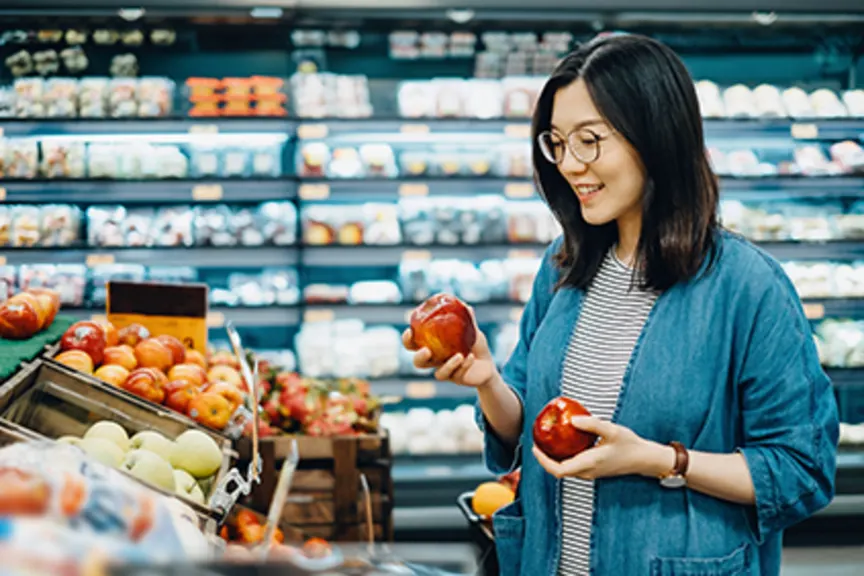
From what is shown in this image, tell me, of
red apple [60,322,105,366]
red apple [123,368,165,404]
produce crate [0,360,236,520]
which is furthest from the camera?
red apple [60,322,105,366]

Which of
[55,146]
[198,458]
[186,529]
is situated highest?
[55,146]

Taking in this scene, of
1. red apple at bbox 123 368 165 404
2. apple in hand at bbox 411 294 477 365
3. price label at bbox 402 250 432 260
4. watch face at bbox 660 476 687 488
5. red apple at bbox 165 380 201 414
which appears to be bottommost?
red apple at bbox 165 380 201 414

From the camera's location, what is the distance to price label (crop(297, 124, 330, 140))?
442 cm

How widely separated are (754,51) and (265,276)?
3.01 m

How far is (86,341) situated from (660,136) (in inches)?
66.7

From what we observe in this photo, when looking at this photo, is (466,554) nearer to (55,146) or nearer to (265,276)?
(265,276)

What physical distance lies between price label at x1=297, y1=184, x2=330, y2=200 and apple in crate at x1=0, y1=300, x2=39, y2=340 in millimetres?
2205

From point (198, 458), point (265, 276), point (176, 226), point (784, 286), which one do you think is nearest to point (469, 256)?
point (265, 276)

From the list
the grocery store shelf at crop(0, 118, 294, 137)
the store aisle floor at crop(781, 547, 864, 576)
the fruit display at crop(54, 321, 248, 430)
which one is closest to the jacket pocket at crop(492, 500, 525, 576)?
the fruit display at crop(54, 321, 248, 430)

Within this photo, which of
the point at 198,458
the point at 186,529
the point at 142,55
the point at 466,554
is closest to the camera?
the point at 466,554

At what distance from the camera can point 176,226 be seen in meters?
4.60

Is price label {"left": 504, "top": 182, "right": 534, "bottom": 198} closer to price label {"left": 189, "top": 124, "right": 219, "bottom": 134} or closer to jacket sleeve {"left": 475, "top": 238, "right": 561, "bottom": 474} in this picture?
price label {"left": 189, "top": 124, "right": 219, "bottom": 134}

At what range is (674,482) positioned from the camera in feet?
4.44

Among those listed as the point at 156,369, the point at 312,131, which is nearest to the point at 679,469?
the point at 156,369
